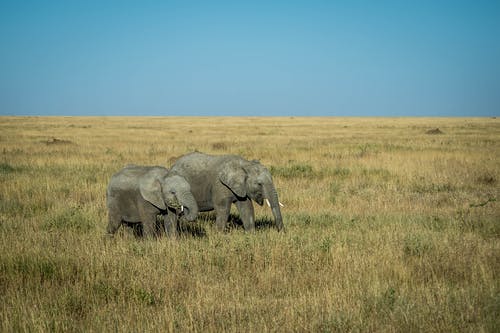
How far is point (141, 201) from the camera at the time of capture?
8625 millimetres

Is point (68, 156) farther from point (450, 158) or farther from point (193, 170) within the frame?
point (450, 158)

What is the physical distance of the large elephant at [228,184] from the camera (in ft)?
30.1

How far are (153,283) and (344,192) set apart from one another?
928 cm

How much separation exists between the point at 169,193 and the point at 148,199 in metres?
0.45

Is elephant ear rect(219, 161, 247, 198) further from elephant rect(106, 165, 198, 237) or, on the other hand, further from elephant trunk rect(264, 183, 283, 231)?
elephant rect(106, 165, 198, 237)

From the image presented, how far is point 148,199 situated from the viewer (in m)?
8.45

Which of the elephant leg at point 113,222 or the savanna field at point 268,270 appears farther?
the elephant leg at point 113,222

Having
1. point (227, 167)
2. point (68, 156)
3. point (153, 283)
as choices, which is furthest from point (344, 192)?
point (68, 156)

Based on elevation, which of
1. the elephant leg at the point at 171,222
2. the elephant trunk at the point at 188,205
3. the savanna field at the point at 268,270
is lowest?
the savanna field at the point at 268,270

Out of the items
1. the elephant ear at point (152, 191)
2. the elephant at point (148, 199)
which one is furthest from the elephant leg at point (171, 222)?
the elephant ear at point (152, 191)

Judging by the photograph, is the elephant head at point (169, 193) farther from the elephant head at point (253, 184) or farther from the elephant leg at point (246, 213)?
the elephant leg at point (246, 213)

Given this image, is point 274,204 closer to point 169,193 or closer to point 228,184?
point 228,184

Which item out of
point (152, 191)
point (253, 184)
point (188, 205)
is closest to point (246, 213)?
point (253, 184)

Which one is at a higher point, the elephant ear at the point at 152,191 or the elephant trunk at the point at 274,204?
the elephant ear at the point at 152,191
